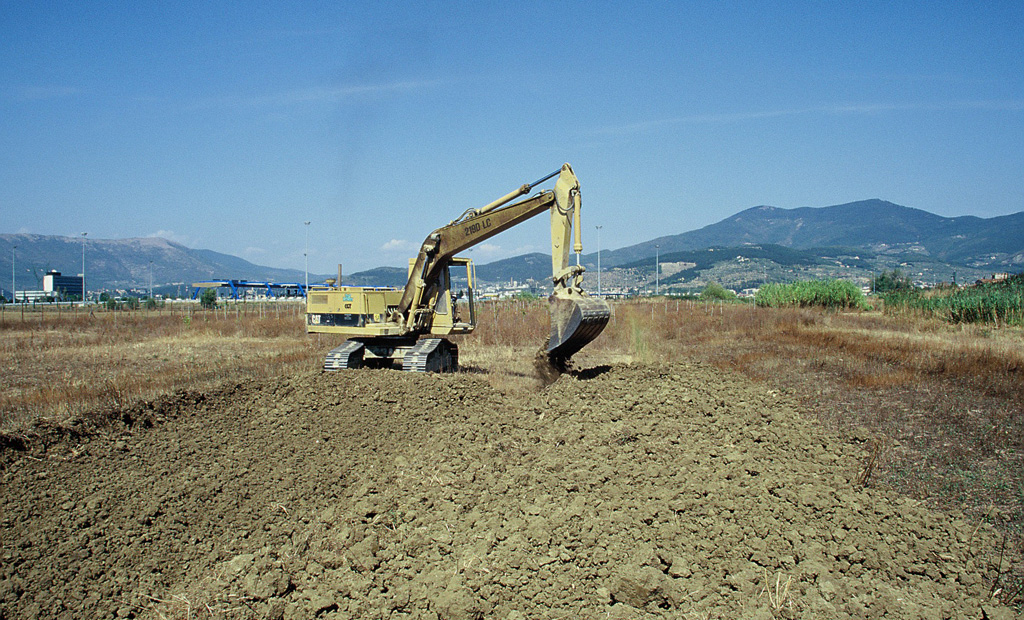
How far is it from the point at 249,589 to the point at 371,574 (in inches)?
33.6

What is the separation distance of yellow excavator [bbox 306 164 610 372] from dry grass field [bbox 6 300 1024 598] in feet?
4.37

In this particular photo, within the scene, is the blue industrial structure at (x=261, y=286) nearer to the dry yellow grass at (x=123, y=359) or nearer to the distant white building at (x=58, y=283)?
the distant white building at (x=58, y=283)

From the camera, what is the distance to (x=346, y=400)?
10.1 metres

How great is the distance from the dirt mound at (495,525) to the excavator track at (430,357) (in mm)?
3591

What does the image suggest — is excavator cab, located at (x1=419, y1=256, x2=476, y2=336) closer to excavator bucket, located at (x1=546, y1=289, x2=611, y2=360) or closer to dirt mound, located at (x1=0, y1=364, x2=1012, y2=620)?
excavator bucket, located at (x1=546, y1=289, x2=611, y2=360)

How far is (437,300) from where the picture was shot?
529 inches

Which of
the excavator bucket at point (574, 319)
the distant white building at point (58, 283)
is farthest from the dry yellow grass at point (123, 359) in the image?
the distant white building at point (58, 283)

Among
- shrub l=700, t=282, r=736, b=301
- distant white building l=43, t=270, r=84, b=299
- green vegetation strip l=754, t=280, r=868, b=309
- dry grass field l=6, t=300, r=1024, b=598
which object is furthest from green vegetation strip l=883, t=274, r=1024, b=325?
distant white building l=43, t=270, r=84, b=299

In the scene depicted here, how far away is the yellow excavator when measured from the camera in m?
11.1

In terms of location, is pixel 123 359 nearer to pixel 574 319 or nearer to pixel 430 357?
pixel 430 357

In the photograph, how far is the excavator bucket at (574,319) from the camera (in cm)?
1020

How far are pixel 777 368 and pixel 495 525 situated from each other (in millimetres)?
10121

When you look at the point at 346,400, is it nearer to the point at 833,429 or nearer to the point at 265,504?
the point at 265,504

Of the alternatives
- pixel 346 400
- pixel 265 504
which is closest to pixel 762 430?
pixel 265 504
